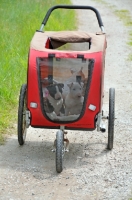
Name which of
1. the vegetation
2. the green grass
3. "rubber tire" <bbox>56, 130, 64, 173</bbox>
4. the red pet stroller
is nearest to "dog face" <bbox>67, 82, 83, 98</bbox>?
the red pet stroller

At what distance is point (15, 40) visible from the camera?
390 inches

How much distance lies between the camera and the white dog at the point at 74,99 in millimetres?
4957

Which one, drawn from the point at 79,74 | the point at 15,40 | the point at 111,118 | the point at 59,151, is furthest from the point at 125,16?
the point at 59,151

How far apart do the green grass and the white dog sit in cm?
112

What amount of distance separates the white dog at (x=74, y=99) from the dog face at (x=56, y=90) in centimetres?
7

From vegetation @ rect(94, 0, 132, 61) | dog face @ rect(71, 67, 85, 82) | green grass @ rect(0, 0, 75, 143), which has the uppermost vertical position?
dog face @ rect(71, 67, 85, 82)

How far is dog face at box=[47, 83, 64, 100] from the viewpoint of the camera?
195 inches

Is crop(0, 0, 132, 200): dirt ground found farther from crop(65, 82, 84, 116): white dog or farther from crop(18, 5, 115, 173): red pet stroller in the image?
crop(65, 82, 84, 116): white dog

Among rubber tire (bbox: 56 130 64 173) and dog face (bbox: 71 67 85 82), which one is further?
dog face (bbox: 71 67 85 82)

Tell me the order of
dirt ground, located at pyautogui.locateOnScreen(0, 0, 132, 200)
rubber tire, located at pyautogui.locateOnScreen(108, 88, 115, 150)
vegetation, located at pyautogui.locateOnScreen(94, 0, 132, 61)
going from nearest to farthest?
dirt ground, located at pyautogui.locateOnScreen(0, 0, 132, 200), rubber tire, located at pyautogui.locateOnScreen(108, 88, 115, 150), vegetation, located at pyautogui.locateOnScreen(94, 0, 132, 61)

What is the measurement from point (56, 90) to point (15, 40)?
5118 millimetres

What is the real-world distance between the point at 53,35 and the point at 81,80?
856 millimetres

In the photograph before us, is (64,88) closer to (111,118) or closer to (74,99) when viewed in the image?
(74,99)

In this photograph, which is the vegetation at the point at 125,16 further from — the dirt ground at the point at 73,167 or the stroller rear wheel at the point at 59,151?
the stroller rear wheel at the point at 59,151
